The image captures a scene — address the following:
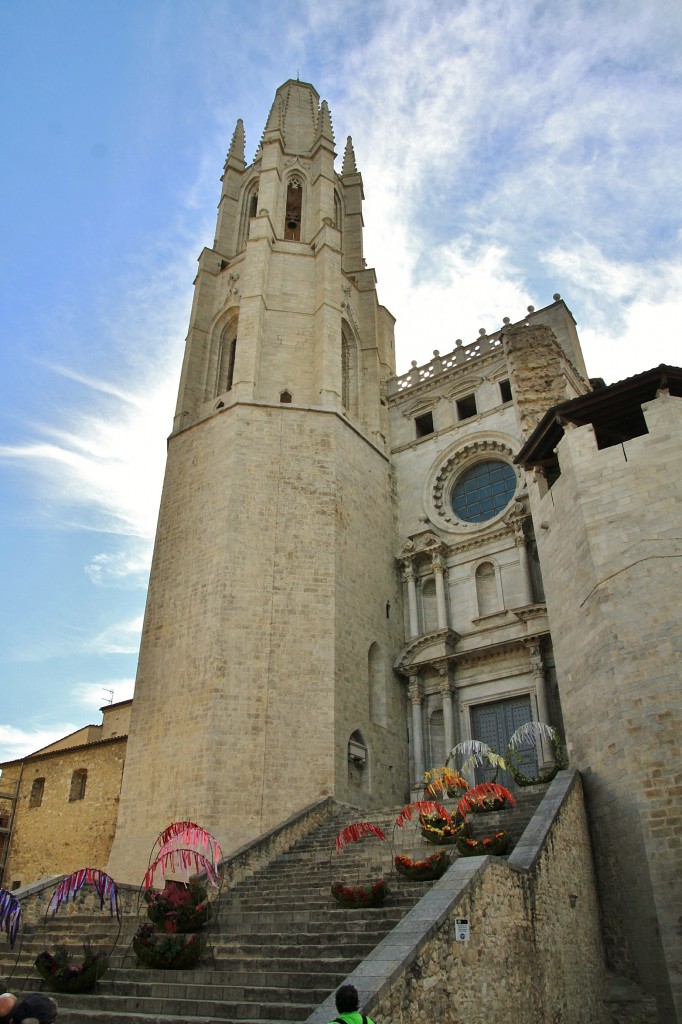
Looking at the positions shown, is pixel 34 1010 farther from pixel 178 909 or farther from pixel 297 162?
pixel 297 162

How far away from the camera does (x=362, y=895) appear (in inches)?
343

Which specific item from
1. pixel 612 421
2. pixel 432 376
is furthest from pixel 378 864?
pixel 432 376

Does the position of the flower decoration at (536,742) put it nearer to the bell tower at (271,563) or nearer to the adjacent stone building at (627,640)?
the adjacent stone building at (627,640)

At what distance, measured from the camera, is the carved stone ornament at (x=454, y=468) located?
755 inches

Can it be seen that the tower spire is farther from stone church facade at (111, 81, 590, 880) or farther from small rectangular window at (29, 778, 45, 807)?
small rectangular window at (29, 778, 45, 807)

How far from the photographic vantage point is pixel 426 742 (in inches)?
674

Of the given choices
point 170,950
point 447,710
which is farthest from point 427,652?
point 170,950

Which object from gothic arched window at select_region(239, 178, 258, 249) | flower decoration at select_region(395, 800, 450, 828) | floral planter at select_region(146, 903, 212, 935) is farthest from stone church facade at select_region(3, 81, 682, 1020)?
floral planter at select_region(146, 903, 212, 935)

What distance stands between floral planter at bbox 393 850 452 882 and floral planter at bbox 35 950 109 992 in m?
3.53

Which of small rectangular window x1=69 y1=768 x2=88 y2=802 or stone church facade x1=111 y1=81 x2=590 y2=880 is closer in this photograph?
stone church facade x1=111 y1=81 x2=590 y2=880

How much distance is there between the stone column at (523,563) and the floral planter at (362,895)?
29.1 feet

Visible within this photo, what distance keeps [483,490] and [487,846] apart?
11296mm

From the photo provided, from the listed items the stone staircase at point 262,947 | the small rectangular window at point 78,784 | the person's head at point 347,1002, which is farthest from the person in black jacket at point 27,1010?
the small rectangular window at point 78,784

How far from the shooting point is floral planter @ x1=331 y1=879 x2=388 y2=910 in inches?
341
